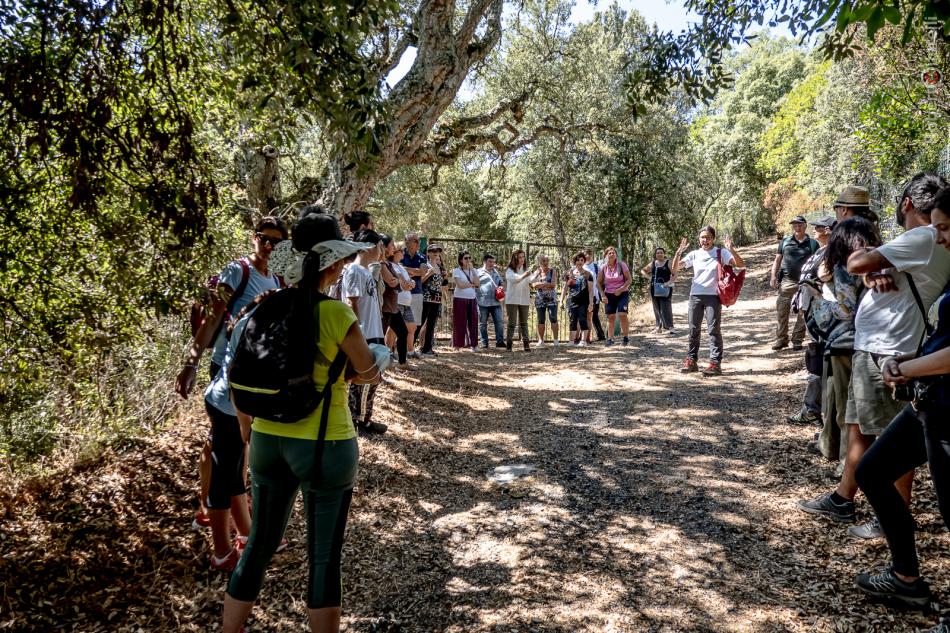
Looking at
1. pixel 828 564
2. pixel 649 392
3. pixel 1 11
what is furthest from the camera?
pixel 649 392

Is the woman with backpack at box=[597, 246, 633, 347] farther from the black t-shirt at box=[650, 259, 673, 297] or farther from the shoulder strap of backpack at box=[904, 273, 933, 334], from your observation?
the shoulder strap of backpack at box=[904, 273, 933, 334]

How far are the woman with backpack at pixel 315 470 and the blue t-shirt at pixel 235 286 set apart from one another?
1001 millimetres

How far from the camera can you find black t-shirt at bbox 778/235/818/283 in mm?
8047

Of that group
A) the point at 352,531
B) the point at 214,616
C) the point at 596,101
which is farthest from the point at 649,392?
the point at 596,101

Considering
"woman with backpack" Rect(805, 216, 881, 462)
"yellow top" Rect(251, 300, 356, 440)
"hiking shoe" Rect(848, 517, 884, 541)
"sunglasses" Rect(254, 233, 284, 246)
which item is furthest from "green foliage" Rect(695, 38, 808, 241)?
"yellow top" Rect(251, 300, 356, 440)

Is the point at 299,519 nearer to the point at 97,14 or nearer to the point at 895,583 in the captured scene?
the point at 97,14

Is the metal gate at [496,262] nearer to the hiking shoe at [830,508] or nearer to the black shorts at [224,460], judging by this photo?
the hiking shoe at [830,508]

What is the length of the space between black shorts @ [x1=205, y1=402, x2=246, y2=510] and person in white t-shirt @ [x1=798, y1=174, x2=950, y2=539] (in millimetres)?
3536

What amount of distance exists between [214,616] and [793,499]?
390 cm

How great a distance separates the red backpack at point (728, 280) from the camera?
7281 mm

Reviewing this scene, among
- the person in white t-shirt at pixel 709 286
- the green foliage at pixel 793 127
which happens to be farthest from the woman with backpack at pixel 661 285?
the green foliage at pixel 793 127

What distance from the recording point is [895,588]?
269 centimetres

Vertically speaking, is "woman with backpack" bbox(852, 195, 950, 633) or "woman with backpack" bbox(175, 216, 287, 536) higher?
"woman with backpack" bbox(175, 216, 287, 536)

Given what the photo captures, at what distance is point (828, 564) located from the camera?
3.12 meters
